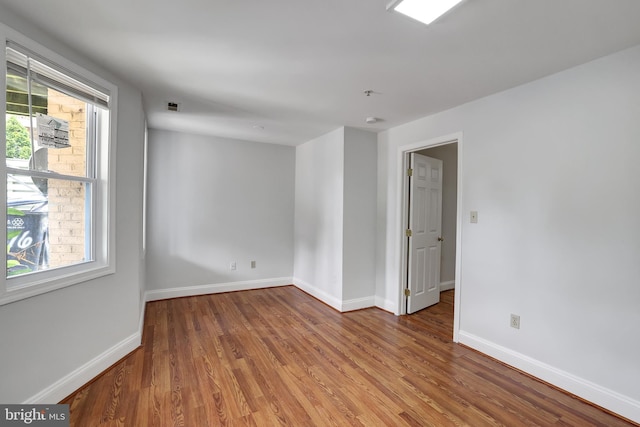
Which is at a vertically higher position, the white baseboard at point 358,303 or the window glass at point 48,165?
the window glass at point 48,165

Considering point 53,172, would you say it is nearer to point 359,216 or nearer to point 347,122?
point 347,122

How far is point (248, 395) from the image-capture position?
203 centimetres

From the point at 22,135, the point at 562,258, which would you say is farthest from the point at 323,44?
the point at 562,258

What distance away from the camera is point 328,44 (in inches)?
72.8

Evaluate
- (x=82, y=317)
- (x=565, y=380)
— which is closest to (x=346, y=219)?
(x=565, y=380)

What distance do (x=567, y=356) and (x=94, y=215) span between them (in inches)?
149

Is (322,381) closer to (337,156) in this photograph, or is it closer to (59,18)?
(337,156)

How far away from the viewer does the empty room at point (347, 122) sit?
1672 mm

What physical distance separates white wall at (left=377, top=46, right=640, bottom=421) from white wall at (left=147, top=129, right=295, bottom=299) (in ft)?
9.55

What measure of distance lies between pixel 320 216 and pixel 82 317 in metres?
2.87

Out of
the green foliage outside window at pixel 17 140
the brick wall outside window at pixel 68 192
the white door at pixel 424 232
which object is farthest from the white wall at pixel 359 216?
the green foliage outside window at pixel 17 140

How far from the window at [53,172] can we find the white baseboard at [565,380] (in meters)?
3.39

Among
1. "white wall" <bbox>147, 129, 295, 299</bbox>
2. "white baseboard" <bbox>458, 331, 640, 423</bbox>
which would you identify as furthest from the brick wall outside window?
"white baseboard" <bbox>458, 331, 640, 423</bbox>

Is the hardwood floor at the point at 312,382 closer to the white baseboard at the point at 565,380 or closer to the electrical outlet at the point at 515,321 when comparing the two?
the white baseboard at the point at 565,380
